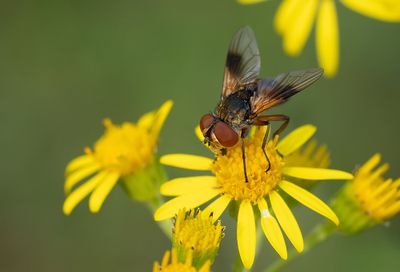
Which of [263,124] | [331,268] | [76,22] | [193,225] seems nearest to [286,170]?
[263,124]

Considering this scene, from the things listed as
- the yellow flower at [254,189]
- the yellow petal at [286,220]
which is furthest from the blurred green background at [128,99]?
the yellow petal at [286,220]

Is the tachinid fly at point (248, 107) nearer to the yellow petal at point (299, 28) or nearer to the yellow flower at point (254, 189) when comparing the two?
the yellow flower at point (254, 189)

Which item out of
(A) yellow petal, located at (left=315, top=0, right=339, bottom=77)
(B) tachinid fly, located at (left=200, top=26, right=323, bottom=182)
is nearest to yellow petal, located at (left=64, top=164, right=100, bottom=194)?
(B) tachinid fly, located at (left=200, top=26, right=323, bottom=182)

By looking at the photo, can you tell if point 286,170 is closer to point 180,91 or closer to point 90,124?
point 180,91

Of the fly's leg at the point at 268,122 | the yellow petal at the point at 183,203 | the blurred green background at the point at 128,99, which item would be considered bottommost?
the yellow petal at the point at 183,203

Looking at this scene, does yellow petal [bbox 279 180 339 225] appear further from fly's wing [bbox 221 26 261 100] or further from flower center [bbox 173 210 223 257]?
fly's wing [bbox 221 26 261 100]

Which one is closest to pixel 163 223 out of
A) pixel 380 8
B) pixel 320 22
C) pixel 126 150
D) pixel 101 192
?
pixel 101 192
